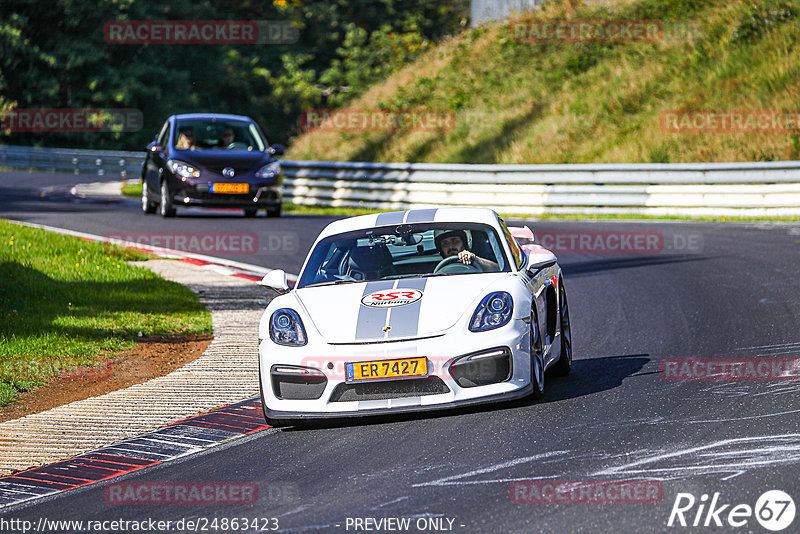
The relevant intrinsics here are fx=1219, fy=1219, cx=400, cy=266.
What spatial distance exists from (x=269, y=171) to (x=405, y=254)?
12997 millimetres

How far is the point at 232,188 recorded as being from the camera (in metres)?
20.8

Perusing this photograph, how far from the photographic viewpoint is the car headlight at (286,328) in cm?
738

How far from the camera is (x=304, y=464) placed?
6457 mm

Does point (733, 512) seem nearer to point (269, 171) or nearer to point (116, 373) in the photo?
point (116, 373)

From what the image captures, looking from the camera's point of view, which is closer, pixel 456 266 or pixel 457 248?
pixel 456 266

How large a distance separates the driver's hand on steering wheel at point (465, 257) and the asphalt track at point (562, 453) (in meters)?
1.02

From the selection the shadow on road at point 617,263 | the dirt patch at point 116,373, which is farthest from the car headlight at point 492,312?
the shadow on road at point 617,263

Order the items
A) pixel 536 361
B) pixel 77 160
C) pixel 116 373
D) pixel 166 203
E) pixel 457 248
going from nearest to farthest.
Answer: pixel 536 361 < pixel 457 248 < pixel 116 373 < pixel 166 203 < pixel 77 160

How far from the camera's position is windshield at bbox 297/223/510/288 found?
26.7 feet

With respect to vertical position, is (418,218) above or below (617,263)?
above

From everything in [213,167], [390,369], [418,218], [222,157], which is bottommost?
[213,167]

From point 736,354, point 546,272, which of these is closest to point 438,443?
point 546,272

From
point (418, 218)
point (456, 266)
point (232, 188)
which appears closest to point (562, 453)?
point (456, 266)

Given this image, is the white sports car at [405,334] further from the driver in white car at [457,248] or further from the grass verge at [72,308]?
the grass verge at [72,308]
